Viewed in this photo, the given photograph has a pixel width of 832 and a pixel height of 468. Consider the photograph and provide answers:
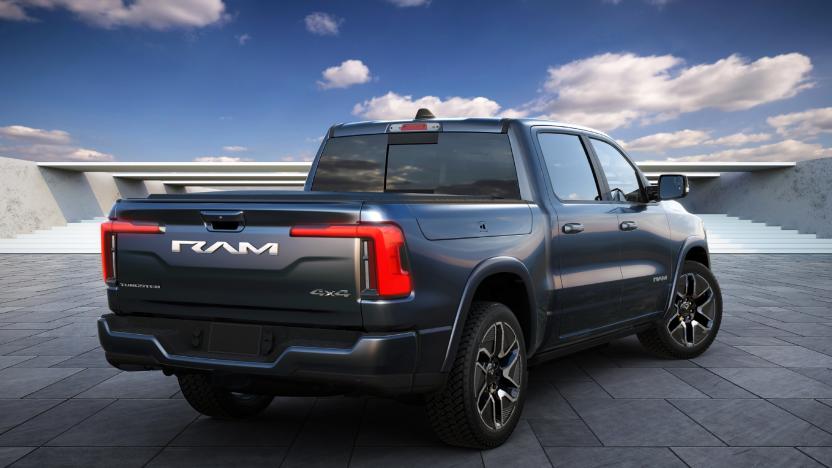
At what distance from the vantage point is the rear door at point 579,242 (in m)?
4.39

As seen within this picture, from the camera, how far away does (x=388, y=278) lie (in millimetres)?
2982

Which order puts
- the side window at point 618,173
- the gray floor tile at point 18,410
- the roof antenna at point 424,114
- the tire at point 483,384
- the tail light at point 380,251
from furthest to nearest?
the side window at point 618,173 < the roof antenna at point 424,114 < the gray floor tile at point 18,410 < the tire at point 483,384 < the tail light at point 380,251

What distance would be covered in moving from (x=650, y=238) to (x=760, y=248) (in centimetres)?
2106

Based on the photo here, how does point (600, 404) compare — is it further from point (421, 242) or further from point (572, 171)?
point (421, 242)

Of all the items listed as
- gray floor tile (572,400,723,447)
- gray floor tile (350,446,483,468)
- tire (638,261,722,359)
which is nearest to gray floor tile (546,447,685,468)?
gray floor tile (572,400,723,447)

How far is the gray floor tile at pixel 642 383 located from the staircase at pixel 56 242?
21.9 metres

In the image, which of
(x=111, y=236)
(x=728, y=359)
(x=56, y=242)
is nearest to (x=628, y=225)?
(x=728, y=359)

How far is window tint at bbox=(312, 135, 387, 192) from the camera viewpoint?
4785 mm

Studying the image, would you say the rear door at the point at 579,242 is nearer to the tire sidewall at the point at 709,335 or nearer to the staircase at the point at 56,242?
the tire sidewall at the point at 709,335

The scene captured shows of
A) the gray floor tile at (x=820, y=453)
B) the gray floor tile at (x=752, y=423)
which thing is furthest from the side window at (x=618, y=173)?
the gray floor tile at (x=820, y=453)

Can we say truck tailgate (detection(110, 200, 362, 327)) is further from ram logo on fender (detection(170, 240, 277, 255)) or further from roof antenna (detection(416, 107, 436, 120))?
roof antenna (detection(416, 107, 436, 120))

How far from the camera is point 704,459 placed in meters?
3.59

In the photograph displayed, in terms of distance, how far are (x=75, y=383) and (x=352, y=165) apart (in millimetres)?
2815

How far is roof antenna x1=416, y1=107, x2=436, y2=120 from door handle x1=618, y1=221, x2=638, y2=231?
5.23 feet
